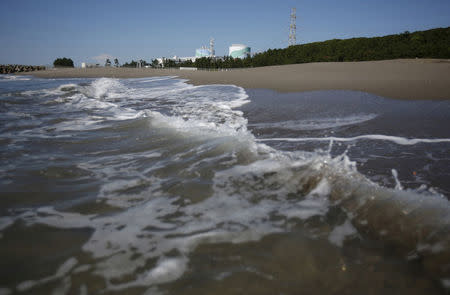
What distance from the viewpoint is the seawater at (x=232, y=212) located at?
1.14 m

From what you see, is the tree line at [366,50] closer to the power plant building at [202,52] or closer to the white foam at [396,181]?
the white foam at [396,181]

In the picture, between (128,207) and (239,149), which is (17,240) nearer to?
(128,207)

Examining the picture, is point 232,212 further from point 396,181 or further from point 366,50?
point 366,50

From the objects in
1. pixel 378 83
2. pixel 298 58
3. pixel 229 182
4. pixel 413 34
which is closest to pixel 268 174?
pixel 229 182

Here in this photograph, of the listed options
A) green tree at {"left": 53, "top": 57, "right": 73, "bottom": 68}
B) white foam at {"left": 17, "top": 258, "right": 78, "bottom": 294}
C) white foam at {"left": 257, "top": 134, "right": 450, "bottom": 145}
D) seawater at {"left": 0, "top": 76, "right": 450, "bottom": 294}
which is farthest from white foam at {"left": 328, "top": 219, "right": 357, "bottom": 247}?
green tree at {"left": 53, "top": 57, "right": 73, "bottom": 68}

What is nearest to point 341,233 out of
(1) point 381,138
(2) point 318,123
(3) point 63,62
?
(1) point 381,138

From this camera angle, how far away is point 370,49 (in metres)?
23.5

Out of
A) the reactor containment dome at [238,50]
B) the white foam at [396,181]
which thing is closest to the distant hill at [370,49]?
the white foam at [396,181]

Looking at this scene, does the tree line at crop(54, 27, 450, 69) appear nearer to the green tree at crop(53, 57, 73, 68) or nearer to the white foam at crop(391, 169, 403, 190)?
the white foam at crop(391, 169, 403, 190)

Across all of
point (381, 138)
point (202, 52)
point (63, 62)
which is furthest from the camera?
point (202, 52)

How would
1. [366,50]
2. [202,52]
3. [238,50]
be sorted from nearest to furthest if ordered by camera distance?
[366,50] → [238,50] → [202,52]

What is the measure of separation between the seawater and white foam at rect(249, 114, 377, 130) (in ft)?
0.37

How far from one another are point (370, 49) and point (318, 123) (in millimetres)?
24313

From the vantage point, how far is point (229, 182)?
2.07 m
